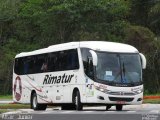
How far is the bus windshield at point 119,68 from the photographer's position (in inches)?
976

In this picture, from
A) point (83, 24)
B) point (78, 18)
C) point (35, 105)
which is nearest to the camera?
point (35, 105)

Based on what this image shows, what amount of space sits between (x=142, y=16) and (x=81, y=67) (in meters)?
36.4

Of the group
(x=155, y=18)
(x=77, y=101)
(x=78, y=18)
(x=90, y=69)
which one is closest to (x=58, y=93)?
(x=77, y=101)

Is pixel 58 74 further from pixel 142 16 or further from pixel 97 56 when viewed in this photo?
pixel 142 16

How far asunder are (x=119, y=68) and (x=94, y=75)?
1221mm

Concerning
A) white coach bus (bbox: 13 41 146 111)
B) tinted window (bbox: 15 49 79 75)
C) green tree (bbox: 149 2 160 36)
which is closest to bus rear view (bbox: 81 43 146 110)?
white coach bus (bbox: 13 41 146 111)

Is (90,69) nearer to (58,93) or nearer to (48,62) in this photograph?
(58,93)

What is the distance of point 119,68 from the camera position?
25078 millimetres

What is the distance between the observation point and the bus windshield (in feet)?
81.3

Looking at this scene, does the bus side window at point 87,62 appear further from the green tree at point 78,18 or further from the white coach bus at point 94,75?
the green tree at point 78,18

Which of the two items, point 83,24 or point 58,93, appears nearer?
point 58,93

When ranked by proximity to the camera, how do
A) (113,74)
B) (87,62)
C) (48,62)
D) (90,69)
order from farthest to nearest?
(48,62)
(87,62)
(90,69)
(113,74)

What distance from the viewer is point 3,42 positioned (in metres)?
67.3

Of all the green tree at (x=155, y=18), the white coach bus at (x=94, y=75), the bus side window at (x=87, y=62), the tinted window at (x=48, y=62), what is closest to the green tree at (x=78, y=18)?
the green tree at (x=155, y=18)
